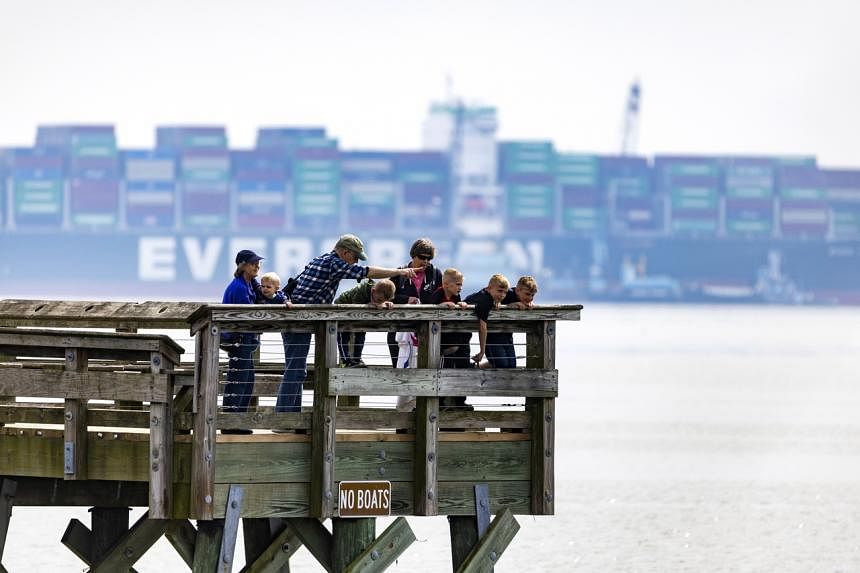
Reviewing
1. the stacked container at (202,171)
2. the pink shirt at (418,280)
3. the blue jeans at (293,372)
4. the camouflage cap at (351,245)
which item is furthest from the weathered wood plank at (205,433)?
the stacked container at (202,171)

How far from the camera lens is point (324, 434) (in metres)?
9.87

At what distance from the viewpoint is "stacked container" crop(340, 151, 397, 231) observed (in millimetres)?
192250

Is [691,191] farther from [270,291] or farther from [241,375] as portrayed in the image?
[241,375]

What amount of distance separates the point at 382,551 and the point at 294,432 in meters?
0.92

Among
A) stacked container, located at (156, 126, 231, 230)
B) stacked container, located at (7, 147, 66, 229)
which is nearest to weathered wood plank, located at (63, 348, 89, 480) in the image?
stacked container, located at (156, 126, 231, 230)

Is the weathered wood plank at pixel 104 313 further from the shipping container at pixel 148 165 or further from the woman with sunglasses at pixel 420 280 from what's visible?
the shipping container at pixel 148 165

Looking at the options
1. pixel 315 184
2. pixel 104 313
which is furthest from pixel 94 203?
pixel 104 313

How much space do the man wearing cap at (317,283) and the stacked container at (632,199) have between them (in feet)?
615

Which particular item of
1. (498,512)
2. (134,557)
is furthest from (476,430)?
(134,557)

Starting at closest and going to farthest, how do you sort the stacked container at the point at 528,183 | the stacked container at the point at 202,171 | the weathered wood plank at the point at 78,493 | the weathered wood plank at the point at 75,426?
the weathered wood plank at the point at 75,426 < the weathered wood plank at the point at 78,493 < the stacked container at the point at 202,171 < the stacked container at the point at 528,183

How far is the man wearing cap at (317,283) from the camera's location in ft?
33.6

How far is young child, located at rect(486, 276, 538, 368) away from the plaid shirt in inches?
34.4

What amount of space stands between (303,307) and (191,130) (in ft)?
619

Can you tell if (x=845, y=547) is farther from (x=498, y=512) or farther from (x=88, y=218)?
(x=88, y=218)
